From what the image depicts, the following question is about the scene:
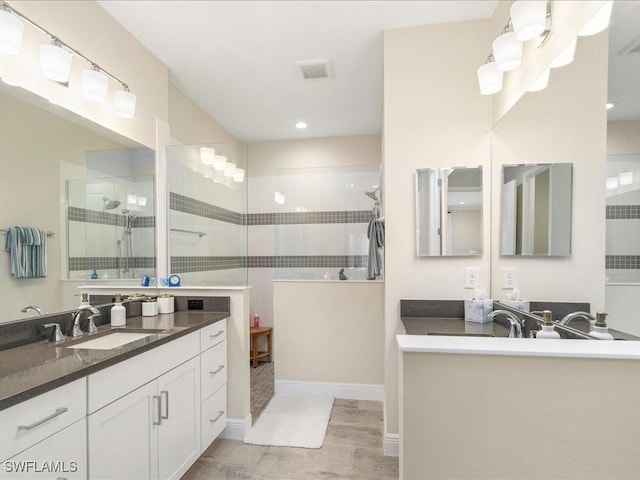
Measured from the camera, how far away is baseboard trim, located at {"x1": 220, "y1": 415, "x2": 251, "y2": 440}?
2.28 metres

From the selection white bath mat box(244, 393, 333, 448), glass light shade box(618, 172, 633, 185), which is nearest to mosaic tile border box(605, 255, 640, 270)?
glass light shade box(618, 172, 633, 185)

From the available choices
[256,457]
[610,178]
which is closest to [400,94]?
[610,178]

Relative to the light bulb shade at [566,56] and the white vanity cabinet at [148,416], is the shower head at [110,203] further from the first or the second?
the light bulb shade at [566,56]

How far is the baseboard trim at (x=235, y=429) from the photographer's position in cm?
228

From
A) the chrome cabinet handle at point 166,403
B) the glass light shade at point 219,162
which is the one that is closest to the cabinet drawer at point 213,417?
the chrome cabinet handle at point 166,403

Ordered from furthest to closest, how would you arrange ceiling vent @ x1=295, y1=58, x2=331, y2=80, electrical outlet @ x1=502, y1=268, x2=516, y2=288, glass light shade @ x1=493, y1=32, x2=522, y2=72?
ceiling vent @ x1=295, y1=58, x2=331, y2=80 → electrical outlet @ x1=502, y1=268, x2=516, y2=288 → glass light shade @ x1=493, y1=32, x2=522, y2=72

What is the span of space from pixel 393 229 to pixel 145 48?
213cm

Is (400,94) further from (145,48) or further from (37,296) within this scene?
(37,296)

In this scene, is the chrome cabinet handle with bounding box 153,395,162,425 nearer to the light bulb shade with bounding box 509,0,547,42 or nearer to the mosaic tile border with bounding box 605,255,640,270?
the mosaic tile border with bounding box 605,255,640,270

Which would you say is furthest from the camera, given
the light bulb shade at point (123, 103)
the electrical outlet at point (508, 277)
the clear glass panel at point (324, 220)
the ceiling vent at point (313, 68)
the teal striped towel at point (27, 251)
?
the clear glass panel at point (324, 220)

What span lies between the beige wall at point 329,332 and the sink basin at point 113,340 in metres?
1.54

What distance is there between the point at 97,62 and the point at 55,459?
201 centimetres

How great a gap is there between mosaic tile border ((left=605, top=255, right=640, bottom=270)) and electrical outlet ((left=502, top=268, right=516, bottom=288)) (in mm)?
783

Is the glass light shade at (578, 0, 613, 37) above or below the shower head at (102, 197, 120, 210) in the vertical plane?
above
